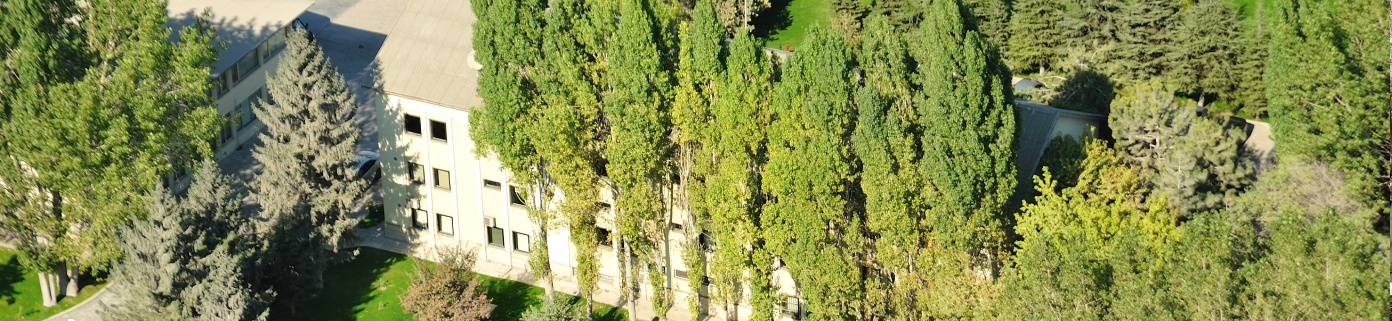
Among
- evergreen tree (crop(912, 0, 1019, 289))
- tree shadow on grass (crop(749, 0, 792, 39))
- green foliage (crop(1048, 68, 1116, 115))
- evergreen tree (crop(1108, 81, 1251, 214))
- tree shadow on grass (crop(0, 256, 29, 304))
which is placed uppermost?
evergreen tree (crop(912, 0, 1019, 289))

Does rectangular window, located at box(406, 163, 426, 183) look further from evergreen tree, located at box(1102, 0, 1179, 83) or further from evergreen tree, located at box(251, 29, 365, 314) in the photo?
evergreen tree, located at box(1102, 0, 1179, 83)

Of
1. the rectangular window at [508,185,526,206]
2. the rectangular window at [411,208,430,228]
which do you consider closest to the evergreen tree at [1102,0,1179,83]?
the rectangular window at [508,185,526,206]

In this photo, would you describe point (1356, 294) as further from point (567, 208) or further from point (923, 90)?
point (567, 208)

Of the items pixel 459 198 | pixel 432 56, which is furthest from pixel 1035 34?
pixel 432 56

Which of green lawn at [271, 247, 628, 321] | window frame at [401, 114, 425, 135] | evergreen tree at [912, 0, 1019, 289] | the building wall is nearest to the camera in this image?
evergreen tree at [912, 0, 1019, 289]

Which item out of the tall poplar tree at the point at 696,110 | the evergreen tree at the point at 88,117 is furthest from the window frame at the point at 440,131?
the tall poplar tree at the point at 696,110

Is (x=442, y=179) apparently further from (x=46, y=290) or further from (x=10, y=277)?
(x=10, y=277)
